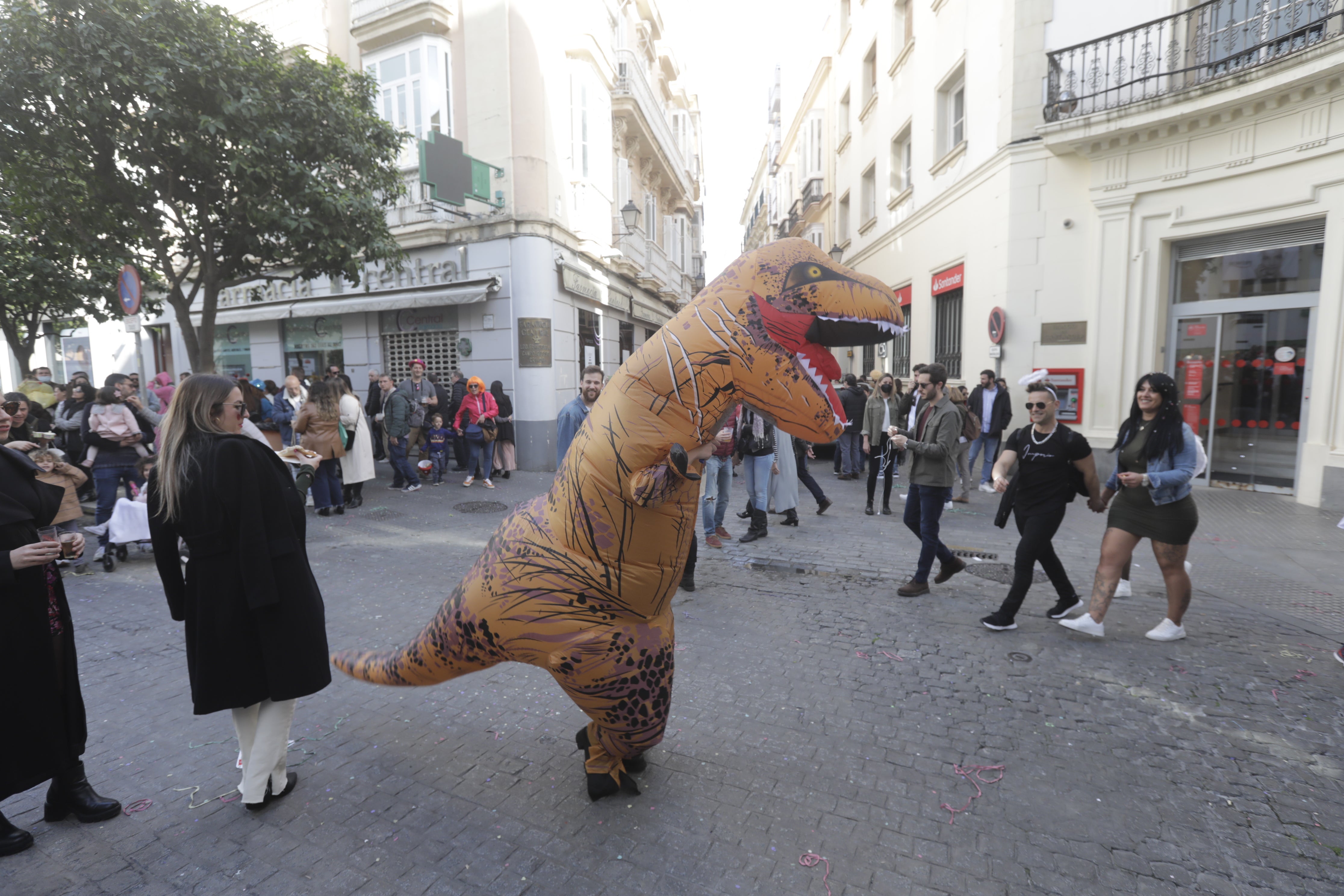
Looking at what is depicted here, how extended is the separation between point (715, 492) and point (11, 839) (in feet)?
16.3

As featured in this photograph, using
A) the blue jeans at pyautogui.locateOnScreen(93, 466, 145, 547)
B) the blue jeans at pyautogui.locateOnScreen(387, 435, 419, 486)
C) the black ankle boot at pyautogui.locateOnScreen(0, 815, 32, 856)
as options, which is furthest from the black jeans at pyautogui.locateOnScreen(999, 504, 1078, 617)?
the blue jeans at pyautogui.locateOnScreen(387, 435, 419, 486)

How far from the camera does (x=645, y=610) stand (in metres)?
2.24

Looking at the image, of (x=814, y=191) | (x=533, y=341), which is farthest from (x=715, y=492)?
(x=814, y=191)

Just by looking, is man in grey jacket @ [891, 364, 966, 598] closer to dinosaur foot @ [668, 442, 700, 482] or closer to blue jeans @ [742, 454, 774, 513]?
blue jeans @ [742, 454, 774, 513]

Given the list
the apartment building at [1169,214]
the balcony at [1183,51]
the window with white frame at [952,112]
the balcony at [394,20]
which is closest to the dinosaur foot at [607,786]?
the apartment building at [1169,214]

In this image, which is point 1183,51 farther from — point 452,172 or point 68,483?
point 68,483

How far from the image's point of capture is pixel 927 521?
488cm

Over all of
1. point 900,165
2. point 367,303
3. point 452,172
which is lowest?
point 367,303

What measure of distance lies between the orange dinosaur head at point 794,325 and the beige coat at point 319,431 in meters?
7.14

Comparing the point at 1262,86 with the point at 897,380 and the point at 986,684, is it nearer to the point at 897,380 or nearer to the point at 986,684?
the point at 897,380

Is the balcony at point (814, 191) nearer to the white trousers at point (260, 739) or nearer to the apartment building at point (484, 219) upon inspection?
the apartment building at point (484, 219)

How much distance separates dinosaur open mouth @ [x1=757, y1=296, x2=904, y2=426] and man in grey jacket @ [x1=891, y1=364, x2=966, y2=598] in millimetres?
2726

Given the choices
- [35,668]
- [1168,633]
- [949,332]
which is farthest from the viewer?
[949,332]

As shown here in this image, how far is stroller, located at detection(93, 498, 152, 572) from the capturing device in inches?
232
